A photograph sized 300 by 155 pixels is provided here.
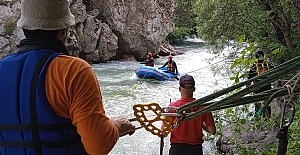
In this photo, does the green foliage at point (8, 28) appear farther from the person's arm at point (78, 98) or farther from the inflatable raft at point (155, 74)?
the person's arm at point (78, 98)

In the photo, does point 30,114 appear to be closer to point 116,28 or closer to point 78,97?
point 78,97

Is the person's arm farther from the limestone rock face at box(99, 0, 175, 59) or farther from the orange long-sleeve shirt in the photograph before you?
the limestone rock face at box(99, 0, 175, 59)

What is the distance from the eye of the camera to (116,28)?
1989 cm

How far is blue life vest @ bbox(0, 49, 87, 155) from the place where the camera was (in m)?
1.19

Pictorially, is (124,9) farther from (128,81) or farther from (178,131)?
(178,131)

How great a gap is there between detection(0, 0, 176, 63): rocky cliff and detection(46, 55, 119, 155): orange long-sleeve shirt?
1454 centimetres

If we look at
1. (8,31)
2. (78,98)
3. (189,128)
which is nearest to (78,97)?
(78,98)

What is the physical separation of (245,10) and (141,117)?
5.41 m

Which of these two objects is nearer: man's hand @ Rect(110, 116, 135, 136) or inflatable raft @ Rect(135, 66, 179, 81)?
man's hand @ Rect(110, 116, 135, 136)

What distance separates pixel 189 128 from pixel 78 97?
1547 millimetres

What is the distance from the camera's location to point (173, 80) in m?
13.4

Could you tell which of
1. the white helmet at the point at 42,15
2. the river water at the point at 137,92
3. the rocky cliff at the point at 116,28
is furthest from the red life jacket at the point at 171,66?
the white helmet at the point at 42,15

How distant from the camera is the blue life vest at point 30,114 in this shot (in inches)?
46.9

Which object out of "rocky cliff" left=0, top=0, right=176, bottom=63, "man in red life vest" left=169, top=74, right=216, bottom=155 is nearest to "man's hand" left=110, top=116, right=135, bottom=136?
"man in red life vest" left=169, top=74, right=216, bottom=155
